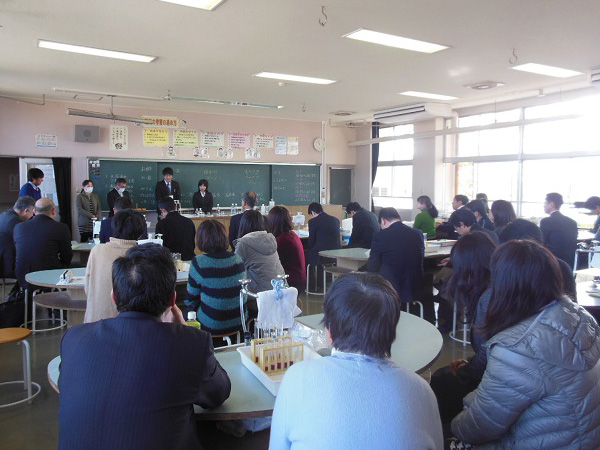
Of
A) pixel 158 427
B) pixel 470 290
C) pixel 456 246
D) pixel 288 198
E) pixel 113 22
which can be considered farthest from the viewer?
pixel 288 198

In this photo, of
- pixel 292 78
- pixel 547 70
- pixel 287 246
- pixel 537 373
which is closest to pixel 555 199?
pixel 547 70

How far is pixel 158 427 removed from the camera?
1.33 meters

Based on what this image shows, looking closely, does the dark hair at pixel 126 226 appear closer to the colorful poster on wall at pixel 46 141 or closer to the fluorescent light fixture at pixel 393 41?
the fluorescent light fixture at pixel 393 41

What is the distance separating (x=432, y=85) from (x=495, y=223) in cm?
271

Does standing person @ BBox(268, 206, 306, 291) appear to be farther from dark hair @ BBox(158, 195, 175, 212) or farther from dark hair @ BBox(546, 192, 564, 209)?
dark hair @ BBox(546, 192, 564, 209)

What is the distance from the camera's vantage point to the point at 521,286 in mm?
1673

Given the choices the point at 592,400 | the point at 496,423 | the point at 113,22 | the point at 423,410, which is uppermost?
the point at 113,22

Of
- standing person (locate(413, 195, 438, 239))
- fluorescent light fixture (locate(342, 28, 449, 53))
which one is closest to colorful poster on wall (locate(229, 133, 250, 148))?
standing person (locate(413, 195, 438, 239))

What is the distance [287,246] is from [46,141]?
5787 millimetres

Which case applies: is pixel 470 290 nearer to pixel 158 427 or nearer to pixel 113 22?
pixel 158 427

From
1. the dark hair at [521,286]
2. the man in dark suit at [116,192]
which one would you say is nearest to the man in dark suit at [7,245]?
the man in dark suit at [116,192]

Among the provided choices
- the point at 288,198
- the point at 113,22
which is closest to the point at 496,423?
the point at 113,22

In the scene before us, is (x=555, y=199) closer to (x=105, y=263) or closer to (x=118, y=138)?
(x=105, y=263)

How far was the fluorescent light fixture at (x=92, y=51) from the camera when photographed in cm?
490
